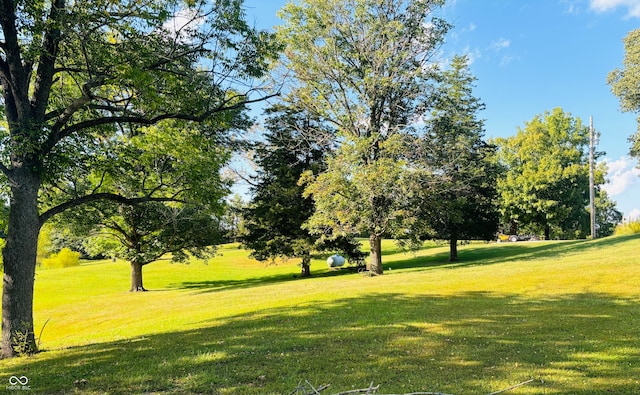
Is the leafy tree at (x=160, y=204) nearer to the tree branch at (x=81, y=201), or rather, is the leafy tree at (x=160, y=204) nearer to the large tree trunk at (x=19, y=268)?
the tree branch at (x=81, y=201)

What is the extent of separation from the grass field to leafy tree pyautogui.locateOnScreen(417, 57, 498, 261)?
7.50 meters

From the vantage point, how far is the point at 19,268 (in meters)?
7.27

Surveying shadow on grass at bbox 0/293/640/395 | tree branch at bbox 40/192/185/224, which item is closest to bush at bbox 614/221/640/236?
shadow on grass at bbox 0/293/640/395

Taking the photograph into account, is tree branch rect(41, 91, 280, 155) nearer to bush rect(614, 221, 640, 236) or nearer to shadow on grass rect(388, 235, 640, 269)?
shadow on grass rect(388, 235, 640, 269)

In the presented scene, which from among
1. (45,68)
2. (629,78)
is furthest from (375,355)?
(629,78)

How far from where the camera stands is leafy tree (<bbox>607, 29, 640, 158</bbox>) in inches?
988

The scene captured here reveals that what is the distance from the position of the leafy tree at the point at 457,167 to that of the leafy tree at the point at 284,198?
19.6ft

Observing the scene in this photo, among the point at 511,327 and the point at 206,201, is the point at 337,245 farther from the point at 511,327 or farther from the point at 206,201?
the point at 511,327

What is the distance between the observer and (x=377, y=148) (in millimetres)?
19359

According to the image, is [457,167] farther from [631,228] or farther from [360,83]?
[631,228]

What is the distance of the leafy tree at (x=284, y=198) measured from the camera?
24.0m

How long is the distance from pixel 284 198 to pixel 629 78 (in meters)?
22.5

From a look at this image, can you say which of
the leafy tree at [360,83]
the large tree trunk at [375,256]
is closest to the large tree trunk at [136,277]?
the leafy tree at [360,83]

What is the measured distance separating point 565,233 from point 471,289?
4063cm
